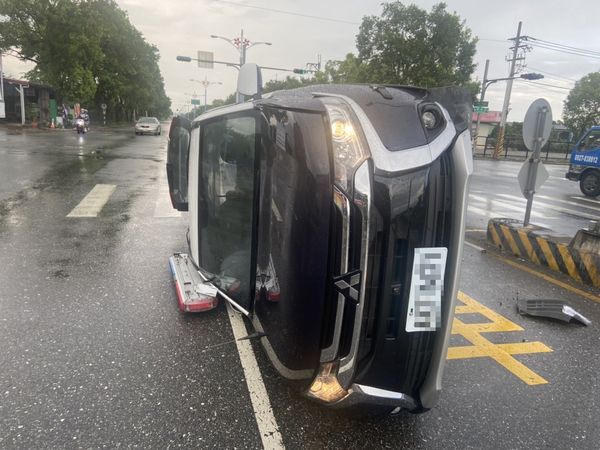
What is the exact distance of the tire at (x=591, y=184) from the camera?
578 inches

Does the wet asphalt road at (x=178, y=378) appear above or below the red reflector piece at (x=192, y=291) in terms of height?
below

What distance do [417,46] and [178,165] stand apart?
94.2 feet

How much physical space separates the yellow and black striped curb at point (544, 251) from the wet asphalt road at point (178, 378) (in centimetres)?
47

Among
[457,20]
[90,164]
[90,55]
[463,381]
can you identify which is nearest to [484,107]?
[457,20]

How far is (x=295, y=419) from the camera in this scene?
8.06 feet

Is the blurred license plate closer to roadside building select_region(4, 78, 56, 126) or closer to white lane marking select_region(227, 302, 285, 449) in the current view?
white lane marking select_region(227, 302, 285, 449)

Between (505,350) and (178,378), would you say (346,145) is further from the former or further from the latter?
(505,350)

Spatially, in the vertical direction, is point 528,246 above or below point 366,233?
below

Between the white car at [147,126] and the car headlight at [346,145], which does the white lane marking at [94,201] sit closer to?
the car headlight at [346,145]

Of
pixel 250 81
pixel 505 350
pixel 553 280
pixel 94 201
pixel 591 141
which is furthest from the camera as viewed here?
pixel 591 141

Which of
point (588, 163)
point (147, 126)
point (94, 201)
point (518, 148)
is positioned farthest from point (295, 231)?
point (518, 148)

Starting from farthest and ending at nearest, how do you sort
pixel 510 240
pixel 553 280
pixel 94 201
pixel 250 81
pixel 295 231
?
1. pixel 94 201
2. pixel 510 240
3. pixel 553 280
4. pixel 250 81
5. pixel 295 231

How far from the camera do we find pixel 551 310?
4.08 meters

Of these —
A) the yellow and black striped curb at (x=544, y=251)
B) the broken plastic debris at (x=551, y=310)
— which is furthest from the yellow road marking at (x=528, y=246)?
the broken plastic debris at (x=551, y=310)
